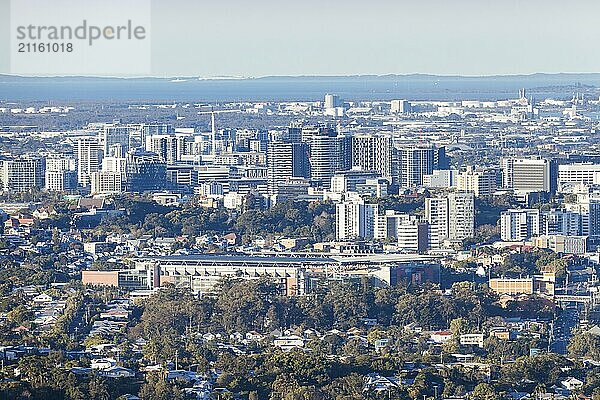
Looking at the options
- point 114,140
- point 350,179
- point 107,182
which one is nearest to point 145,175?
point 107,182

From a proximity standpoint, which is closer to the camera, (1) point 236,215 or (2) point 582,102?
(1) point 236,215

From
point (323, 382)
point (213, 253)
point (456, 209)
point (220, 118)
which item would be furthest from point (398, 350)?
point (220, 118)

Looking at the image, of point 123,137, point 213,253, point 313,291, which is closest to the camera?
point 313,291

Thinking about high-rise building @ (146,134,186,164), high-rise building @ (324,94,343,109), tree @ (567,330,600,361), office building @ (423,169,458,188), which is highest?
high-rise building @ (324,94,343,109)

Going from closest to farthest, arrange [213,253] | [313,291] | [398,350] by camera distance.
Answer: [398,350]
[313,291]
[213,253]

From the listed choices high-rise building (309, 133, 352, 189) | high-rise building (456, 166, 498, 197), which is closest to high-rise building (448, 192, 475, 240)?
high-rise building (456, 166, 498, 197)

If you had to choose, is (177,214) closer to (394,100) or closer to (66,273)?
(66,273)

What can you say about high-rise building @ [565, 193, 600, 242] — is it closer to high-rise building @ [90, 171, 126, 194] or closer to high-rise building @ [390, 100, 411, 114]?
high-rise building @ [90, 171, 126, 194]
